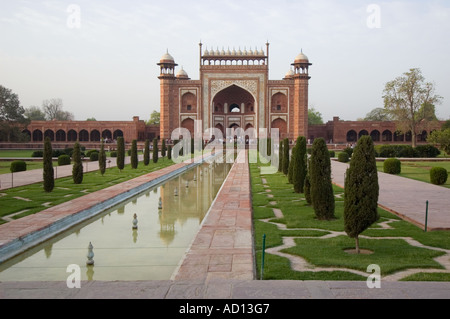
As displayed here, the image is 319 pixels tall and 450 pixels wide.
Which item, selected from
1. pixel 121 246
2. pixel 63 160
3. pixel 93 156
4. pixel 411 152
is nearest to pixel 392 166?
pixel 411 152

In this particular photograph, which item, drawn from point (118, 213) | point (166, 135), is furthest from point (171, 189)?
point (166, 135)

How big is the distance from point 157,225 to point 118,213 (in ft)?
4.16

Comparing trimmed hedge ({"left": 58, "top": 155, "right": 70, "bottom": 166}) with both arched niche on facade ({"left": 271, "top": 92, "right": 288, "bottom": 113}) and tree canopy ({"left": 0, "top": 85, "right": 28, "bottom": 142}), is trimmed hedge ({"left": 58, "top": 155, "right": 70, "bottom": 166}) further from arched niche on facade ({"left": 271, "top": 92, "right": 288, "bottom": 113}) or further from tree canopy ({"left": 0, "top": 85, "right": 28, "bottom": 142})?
arched niche on facade ({"left": 271, "top": 92, "right": 288, "bottom": 113})

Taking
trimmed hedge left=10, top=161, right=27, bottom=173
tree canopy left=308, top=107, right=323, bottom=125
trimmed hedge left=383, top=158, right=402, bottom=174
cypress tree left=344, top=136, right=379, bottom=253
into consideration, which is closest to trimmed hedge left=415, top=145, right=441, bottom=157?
trimmed hedge left=383, top=158, right=402, bottom=174

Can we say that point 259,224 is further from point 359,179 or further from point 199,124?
point 199,124

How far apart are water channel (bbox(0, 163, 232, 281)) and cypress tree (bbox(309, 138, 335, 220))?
1.70 meters

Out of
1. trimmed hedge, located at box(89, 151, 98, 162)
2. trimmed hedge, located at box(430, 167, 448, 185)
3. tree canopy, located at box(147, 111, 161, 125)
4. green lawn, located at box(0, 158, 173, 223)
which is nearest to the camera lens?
green lawn, located at box(0, 158, 173, 223)

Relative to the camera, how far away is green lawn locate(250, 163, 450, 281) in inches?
141

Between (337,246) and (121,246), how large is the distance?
2.40 meters

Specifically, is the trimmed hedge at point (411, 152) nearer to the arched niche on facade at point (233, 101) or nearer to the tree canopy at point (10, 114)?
the arched niche on facade at point (233, 101)

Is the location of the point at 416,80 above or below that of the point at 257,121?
above

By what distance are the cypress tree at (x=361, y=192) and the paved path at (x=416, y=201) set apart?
139cm

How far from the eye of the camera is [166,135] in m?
31.5

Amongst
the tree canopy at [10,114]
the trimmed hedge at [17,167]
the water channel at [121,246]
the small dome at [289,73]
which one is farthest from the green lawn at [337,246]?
the small dome at [289,73]
